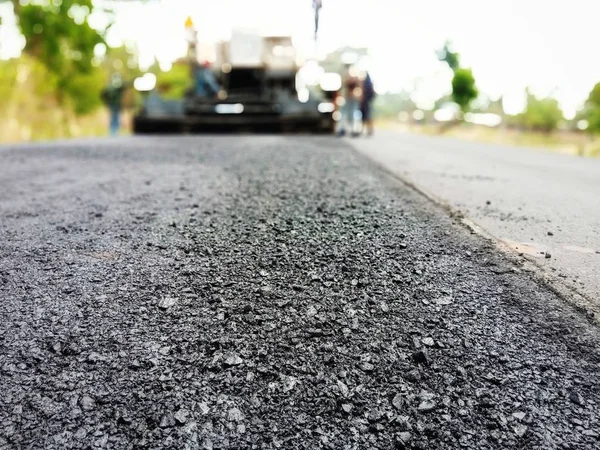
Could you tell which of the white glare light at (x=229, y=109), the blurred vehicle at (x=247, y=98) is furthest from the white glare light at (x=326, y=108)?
the white glare light at (x=229, y=109)

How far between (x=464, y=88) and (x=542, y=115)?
12.9 metres

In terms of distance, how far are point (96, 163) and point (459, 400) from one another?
4.52m

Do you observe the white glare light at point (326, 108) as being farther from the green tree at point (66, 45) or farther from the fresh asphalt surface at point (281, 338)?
the green tree at point (66, 45)

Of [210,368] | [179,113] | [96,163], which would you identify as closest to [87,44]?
[179,113]

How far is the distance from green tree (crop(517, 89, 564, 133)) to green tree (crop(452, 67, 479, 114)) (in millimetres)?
5998

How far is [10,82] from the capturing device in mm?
9203

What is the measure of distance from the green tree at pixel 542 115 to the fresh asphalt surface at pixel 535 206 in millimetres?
27831

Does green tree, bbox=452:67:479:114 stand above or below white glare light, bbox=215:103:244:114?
above

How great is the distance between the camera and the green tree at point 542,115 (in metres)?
31.0

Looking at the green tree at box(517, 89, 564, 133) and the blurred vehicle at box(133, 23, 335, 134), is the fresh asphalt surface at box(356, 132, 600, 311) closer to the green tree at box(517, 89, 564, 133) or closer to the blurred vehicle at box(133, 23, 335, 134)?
the blurred vehicle at box(133, 23, 335, 134)

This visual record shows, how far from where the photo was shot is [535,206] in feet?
10.9

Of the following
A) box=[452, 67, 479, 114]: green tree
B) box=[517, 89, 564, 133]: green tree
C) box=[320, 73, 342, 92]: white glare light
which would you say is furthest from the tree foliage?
box=[320, 73, 342, 92]: white glare light

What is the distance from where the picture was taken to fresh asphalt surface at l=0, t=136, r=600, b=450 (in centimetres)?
123

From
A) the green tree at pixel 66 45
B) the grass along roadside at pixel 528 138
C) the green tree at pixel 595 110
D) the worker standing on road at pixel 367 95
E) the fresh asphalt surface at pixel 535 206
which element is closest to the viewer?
the fresh asphalt surface at pixel 535 206
